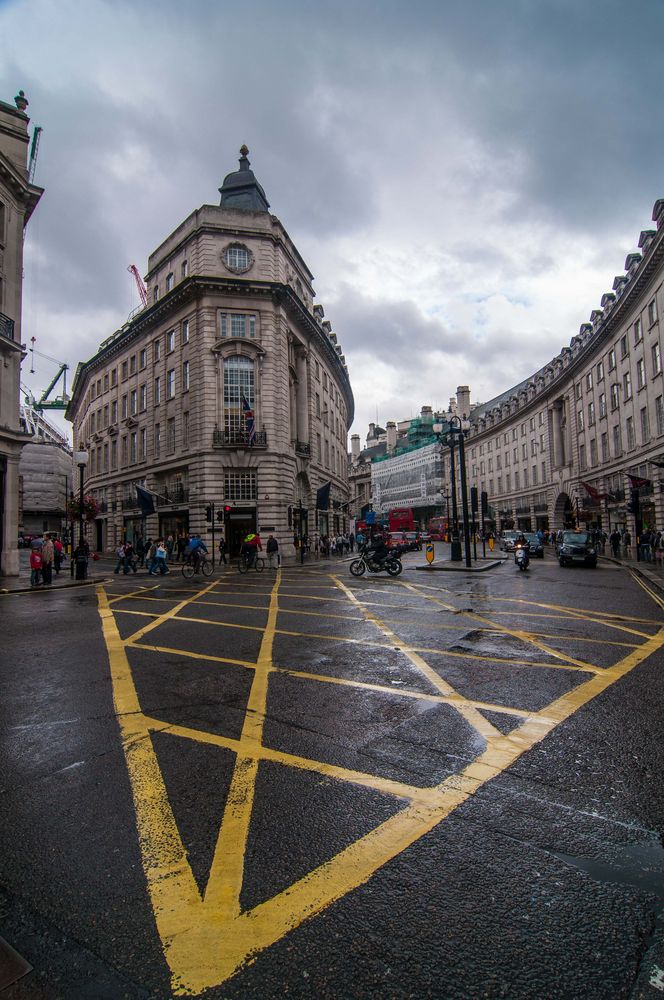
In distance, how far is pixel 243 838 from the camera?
2.74 m

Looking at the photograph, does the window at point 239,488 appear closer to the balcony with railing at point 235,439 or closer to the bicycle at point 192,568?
the balcony with railing at point 235,439

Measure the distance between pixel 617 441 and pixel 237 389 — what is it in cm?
2915

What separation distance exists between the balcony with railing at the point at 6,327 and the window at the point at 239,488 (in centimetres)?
1445

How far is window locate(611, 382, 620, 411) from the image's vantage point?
3984 cm

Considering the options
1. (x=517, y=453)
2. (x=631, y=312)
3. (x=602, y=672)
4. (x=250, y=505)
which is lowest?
(x=602, y=672)

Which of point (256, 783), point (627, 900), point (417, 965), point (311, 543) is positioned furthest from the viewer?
point (311, 543)

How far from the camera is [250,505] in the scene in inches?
1347

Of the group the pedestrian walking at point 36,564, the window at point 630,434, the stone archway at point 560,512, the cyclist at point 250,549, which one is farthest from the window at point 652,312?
the pedestrian walking at point 36,564

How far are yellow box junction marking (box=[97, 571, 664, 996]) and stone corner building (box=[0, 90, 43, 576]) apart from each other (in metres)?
21.7

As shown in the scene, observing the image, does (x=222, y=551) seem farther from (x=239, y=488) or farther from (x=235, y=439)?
(x=235, y=439)

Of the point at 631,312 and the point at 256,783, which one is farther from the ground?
the point at 631,312

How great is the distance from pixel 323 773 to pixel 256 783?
1.45ft

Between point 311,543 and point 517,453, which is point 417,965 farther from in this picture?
point 517,453

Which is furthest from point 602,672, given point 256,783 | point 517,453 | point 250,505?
point 517,453
